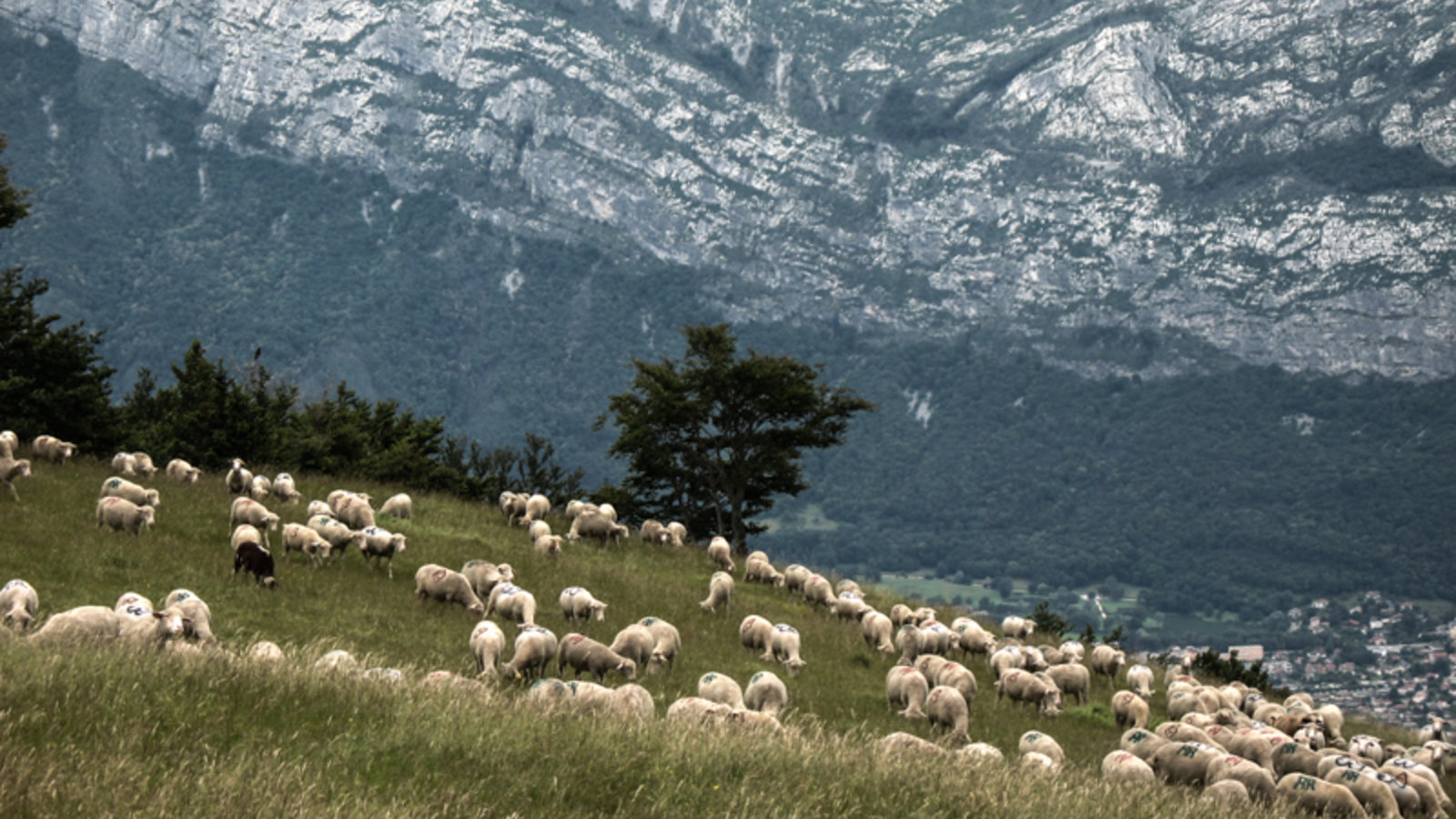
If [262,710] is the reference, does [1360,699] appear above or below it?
below

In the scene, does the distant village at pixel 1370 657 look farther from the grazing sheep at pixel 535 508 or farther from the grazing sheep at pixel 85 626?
the grazing sheep at pixel 85 626

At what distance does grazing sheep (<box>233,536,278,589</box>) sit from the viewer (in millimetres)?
19484

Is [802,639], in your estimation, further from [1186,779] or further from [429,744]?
[429,744]

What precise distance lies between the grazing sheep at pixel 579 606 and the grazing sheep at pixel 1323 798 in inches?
454

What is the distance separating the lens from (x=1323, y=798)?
1495 cm

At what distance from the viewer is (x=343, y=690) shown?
10242 mm

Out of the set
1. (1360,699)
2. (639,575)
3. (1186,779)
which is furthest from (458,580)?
(1360,699)

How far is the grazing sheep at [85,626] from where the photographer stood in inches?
444

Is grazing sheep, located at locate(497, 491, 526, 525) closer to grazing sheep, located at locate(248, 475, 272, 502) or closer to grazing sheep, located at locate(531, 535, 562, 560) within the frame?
grazing sheep, located at locate(531, 535, 562, 560)

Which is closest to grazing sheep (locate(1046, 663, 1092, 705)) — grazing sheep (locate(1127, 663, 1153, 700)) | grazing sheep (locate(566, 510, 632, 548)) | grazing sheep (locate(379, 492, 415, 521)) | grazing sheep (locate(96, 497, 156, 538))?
grazing sheep (locate(1127, 663, 1153, 700))

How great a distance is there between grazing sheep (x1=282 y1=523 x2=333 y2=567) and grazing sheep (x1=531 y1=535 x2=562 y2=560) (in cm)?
646

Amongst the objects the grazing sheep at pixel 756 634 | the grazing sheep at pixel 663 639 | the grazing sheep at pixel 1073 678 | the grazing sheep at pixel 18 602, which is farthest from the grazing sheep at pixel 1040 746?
the grazing sheep at pixel 18 602

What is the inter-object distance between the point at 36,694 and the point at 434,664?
7.93 meters

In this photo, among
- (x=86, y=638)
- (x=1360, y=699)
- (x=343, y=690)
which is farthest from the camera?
(x=1360, y=699)
